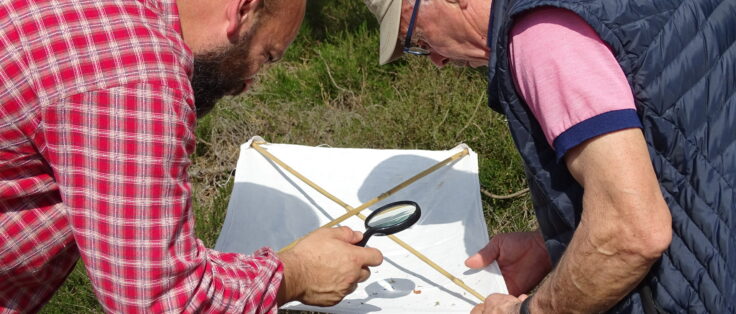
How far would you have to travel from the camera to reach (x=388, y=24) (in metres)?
1.90

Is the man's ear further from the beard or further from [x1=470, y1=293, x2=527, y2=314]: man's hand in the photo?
[x1=470, y1=293, x2=527, y2=314]: man's hand

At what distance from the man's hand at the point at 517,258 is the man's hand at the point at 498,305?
0.99 ft

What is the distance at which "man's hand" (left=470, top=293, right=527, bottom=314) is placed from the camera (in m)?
1.96

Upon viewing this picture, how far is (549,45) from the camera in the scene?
1.39 metres

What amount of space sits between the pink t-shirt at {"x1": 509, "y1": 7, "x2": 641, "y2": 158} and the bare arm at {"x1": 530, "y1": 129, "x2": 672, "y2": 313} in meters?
0.03

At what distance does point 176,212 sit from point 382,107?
90.7 inches

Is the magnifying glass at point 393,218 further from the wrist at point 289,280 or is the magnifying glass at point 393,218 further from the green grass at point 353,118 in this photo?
the green grass at point 353,118

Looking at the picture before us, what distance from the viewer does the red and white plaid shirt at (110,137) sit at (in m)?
1.23

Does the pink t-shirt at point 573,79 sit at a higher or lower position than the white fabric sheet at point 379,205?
higher

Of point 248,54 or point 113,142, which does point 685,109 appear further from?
point 113,142

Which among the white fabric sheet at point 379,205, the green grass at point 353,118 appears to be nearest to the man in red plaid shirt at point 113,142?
the white fabric sheet at point 379,205

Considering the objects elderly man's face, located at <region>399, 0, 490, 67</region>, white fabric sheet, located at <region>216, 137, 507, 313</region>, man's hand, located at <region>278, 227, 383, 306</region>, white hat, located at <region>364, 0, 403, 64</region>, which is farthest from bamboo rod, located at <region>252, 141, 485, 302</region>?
elderly man's face, located at <region>399, 0, 490, 67</region>

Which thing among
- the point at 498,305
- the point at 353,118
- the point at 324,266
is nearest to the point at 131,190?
the point at 324,266

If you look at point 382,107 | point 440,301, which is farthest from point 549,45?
point 382,107
